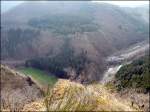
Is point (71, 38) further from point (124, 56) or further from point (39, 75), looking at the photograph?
point (39, 75)

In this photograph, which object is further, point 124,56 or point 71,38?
point 71,38

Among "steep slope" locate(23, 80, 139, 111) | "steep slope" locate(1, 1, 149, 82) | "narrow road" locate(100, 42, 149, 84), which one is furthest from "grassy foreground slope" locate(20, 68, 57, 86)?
"steep slope" locate(23, 80, 139, 111)

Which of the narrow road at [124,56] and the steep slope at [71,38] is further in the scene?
the steep slope at [71,38]

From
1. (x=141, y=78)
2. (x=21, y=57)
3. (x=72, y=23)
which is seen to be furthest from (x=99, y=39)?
(x=141, y=78)

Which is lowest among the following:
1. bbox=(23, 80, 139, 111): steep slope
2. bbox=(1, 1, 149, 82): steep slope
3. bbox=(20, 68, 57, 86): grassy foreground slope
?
bbox=(1, 1, 149, 82): steep slope

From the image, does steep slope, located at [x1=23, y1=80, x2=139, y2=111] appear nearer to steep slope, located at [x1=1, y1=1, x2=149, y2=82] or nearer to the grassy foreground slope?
the grassy foreground slope

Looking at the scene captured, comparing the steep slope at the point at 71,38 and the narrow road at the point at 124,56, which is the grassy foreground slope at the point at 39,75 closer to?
the steep slope at the point at 71,38

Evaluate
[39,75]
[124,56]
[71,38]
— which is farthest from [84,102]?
[71,38]

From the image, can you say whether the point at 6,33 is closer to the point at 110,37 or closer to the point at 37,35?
the point at 37,35

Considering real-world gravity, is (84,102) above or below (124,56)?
above

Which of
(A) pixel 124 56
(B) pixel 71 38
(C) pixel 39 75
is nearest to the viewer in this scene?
(C) pixel 39 75

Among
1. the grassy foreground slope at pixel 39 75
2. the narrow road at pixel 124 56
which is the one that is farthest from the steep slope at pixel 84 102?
the grassy foreground slope at pixel 39 75
